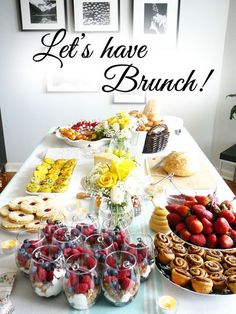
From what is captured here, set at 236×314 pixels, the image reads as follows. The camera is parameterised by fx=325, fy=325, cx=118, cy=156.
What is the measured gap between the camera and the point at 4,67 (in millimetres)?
3314

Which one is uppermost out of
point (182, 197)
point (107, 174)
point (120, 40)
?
point (120, 40)

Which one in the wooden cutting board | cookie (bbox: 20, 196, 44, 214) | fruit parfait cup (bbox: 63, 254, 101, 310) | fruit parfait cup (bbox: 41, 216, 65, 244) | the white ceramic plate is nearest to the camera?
fruit parfait cup (bbox: 63, 254, 101, 310)

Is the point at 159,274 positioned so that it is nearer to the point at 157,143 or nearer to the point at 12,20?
the point at 157,143

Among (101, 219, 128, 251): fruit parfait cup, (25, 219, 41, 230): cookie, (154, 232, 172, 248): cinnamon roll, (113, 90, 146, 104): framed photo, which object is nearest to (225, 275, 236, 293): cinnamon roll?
(154, 232, 172, 248): cinnamon roll

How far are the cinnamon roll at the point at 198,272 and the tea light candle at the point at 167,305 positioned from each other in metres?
0.10

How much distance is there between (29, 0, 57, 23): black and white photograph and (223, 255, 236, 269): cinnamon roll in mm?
2809

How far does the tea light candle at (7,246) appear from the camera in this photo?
3.78ft

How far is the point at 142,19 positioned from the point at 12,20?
1258mm

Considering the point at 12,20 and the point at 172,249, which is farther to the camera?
the point at 12,20

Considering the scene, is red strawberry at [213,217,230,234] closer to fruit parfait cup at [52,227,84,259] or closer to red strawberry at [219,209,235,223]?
Result: red strawberry at [219,209,235,223]

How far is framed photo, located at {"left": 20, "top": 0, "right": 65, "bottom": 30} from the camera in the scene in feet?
10.1

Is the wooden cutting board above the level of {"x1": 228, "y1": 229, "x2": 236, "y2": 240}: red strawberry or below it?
below

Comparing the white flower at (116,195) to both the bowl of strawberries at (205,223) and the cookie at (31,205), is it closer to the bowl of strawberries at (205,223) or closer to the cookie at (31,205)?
the bowl of strawberries at (205,223)

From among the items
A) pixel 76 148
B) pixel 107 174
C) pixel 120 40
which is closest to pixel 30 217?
pixel 107 174
